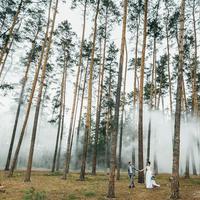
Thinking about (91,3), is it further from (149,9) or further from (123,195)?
(123,195)

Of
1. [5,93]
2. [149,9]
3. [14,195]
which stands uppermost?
[149,9]

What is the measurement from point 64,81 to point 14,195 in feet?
59.1

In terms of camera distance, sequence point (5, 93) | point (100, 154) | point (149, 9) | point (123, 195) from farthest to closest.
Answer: point (100, 154)
point (149, 9)
point (5, 93)
point (123, 195)

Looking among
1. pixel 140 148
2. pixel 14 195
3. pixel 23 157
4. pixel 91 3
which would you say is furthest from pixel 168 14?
pixel 23 157

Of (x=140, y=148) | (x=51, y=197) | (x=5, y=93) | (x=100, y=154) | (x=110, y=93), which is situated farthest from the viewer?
(x=100, y=154)

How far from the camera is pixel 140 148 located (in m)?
14.0

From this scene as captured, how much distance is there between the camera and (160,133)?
5219 centimetres

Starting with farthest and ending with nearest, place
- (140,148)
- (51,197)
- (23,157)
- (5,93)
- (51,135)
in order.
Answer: (51,135) → (23,157) → (5,93) → (140,148) → (51,197)

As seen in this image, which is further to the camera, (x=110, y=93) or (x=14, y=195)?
(x=110, y=93)

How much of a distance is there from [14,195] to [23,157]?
47.1 meters

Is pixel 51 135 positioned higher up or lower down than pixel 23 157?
higher up

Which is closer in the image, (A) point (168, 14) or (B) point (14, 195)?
(B) point (14, 195)

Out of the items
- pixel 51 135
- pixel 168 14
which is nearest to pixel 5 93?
pixel 168 14

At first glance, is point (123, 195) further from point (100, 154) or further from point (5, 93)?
point (100, 154)
